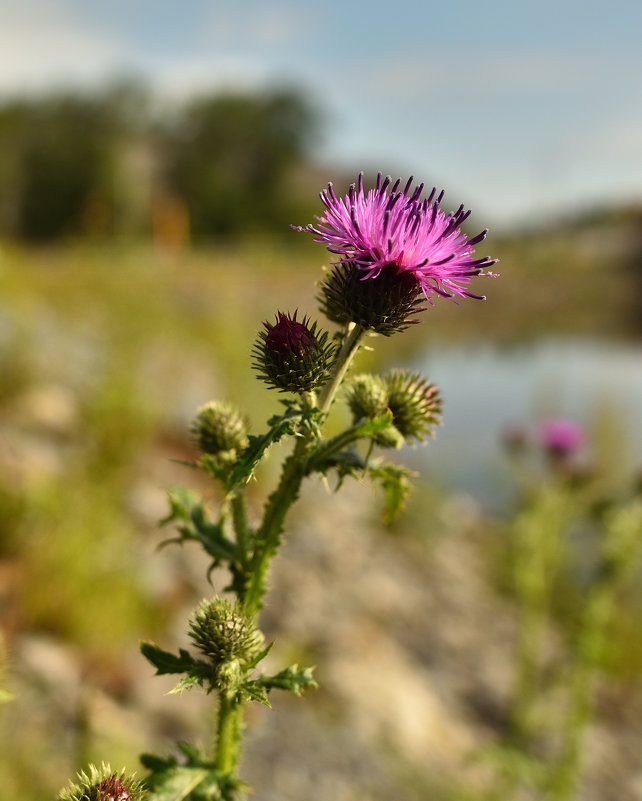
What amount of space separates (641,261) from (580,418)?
126 ft

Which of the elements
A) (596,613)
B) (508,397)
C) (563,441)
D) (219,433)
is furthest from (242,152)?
(219,433)

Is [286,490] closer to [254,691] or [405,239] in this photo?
[254,691]

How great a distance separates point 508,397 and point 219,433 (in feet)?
50.8

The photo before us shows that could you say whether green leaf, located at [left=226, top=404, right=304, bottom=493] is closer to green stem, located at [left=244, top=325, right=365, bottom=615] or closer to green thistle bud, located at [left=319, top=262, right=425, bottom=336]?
green stem, located at [left=244, top=325, right=365, bottom=615]

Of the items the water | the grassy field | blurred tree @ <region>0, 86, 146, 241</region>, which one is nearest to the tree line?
blurred tree @ <region>0, 86, 146, 241</region>

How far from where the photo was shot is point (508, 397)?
16.4 meters

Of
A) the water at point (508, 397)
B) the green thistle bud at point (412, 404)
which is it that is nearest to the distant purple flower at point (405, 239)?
the green thistle bud at point (412, 404)

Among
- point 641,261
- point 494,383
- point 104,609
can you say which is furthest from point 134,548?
point 641,261

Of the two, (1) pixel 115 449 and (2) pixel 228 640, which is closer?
(2) pixel 228 640

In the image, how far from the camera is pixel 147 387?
8500mm

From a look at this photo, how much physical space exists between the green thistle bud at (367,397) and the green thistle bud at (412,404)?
10 centimetres

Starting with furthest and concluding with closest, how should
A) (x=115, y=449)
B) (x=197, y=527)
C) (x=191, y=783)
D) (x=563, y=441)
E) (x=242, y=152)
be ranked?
(x=242, y=152) < (x=115, y=449) < (x=563, y=441) < (x=197, y=527) < (x=191, y=783)

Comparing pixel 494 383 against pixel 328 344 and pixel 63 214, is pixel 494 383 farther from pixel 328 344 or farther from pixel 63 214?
pixel 63 214

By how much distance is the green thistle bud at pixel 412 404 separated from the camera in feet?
4.90
